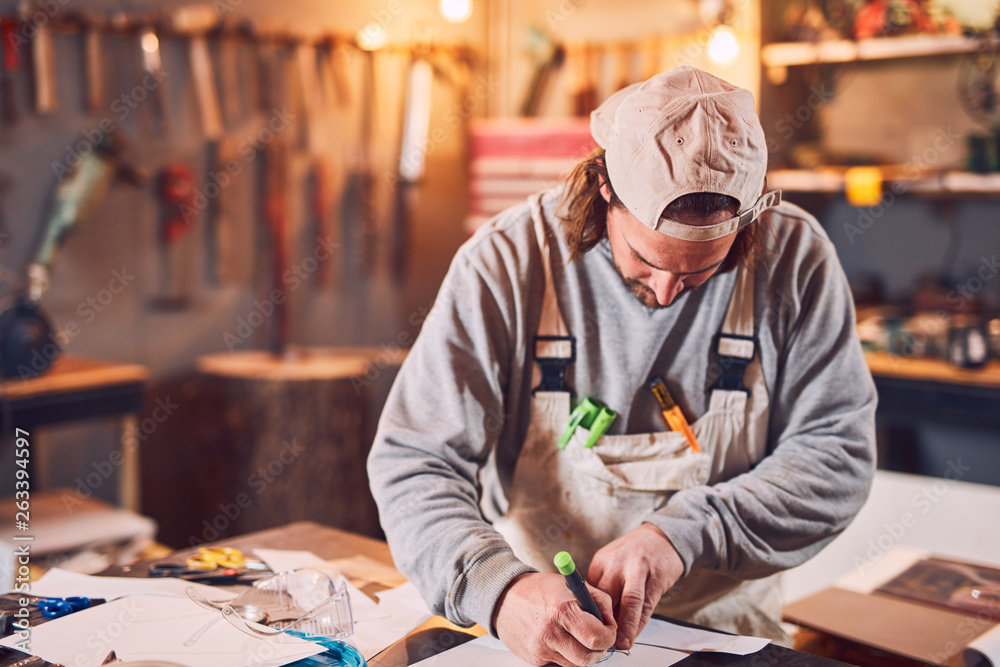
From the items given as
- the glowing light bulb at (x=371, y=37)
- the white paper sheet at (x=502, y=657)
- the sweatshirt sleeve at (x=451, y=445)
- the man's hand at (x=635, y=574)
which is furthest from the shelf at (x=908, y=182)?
the white paper sheet at (x=502, y=657)

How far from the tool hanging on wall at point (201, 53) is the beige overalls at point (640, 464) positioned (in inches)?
106

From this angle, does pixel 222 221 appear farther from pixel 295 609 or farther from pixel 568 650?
pixel 568 650

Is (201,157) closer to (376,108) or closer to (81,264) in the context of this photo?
(81,264)

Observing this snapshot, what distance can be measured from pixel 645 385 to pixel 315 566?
0.58 meters

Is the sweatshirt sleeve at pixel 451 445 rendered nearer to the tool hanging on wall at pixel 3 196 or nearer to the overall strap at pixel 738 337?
the overall strap at pixel 738 337

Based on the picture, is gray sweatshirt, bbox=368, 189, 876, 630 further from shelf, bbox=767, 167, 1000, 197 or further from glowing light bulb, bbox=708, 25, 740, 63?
glowing light bulb, bbox=708, 25, 740, 63

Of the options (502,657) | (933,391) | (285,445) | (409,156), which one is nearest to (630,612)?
(502,657)

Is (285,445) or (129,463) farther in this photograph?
(285,445)

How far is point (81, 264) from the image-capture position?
11.2 ft

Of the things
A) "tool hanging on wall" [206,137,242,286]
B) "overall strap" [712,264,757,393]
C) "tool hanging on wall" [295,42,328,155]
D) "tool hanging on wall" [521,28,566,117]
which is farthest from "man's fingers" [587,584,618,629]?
"tool hanging on wall" [521,28,566,117]

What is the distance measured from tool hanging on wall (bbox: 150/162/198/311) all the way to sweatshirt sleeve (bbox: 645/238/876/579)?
2884 millimetres

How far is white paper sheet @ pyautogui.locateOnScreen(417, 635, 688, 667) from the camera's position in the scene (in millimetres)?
1070

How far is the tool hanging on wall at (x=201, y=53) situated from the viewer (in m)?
3.57

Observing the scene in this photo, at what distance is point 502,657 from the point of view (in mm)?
1087
